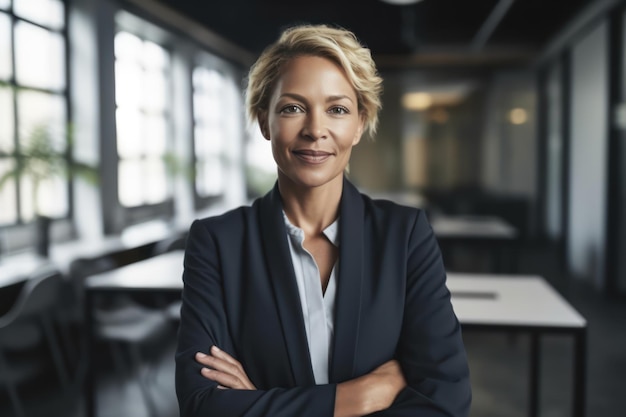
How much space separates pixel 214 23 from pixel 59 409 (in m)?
4.95

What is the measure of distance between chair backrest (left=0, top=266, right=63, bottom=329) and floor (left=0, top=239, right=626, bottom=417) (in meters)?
0.69

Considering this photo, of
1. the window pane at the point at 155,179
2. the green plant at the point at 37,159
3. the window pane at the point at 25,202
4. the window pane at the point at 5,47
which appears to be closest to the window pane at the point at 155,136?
the window pane at the point at 155,179

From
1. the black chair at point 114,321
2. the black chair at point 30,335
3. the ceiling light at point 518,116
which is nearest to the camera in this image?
the black chair at point 30,335

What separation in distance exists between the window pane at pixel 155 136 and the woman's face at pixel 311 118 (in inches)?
237

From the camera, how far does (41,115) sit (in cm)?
525

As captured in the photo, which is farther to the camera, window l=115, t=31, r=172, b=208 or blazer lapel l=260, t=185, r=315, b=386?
window l=115, t=31, r=172, b=208

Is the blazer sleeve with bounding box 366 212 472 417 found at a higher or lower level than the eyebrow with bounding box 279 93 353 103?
lower

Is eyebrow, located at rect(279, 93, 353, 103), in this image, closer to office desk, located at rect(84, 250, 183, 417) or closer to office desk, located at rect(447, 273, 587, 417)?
office desk, located at rect(447, 273, 587, 417)

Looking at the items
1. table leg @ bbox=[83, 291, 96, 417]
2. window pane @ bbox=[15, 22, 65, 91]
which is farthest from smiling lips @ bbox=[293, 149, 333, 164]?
window pane @ bbox=[15, 22, 65, 91]

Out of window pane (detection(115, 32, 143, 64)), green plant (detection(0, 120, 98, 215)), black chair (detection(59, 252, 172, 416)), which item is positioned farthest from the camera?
window pane (detection(115, 32, 143, 64))

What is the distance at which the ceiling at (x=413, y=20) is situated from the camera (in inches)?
295

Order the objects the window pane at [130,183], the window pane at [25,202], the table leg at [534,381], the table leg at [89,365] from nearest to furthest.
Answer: the table leg at [89,365]
the table leg at [534,381]
the window pane at [25,202]
the window pane at [130,183]

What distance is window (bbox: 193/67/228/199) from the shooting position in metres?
8.77

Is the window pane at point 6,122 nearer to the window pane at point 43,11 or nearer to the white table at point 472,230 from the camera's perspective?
the window pane at point 43,11
